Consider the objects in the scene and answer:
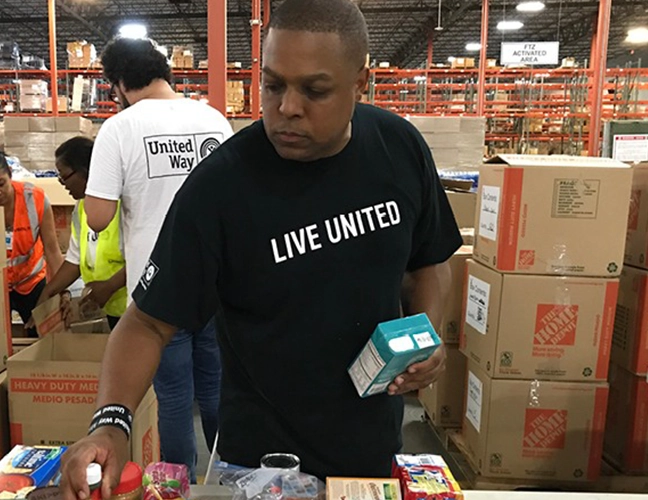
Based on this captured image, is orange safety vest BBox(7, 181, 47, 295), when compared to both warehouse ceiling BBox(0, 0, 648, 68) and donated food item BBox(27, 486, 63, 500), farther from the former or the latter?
warehouse ceiling BBox(0, 0, 648, 68)

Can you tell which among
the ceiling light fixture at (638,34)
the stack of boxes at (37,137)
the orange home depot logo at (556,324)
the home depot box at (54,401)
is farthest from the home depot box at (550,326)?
the ceiling light fixture at (638,34)

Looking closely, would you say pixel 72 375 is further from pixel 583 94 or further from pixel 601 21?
pixel 583 94

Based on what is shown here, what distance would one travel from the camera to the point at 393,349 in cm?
94

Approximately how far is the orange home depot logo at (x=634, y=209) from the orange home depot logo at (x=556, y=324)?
46 centimetres

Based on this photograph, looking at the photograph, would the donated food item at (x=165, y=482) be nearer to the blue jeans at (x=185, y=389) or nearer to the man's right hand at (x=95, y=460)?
the man's right hand at (x=95, y=460)

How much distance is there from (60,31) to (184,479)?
21.3m

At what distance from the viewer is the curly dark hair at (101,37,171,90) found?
2.07m

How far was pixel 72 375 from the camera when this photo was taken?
2.02 m

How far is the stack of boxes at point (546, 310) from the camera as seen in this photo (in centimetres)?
232

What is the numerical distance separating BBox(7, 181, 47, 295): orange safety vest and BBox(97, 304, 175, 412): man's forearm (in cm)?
213

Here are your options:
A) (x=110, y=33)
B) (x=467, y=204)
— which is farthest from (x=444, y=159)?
(x=110, y=33)

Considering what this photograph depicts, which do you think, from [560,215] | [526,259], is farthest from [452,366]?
[560,215]

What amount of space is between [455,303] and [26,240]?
2.11 m

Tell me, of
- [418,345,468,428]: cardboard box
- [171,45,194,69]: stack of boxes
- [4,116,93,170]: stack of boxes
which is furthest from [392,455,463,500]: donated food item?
[171,45,194,69]: stack of boxes
